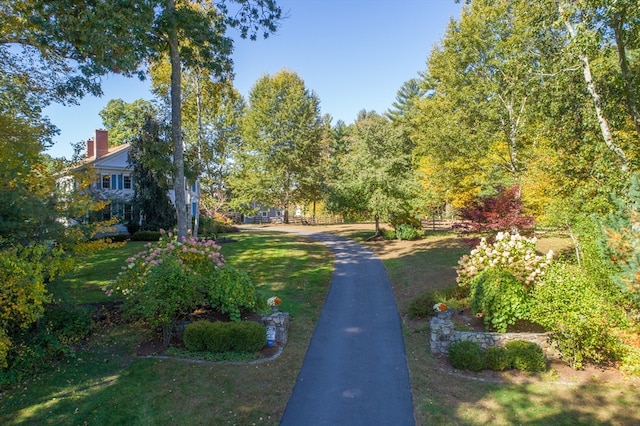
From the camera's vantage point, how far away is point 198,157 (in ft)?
72.1

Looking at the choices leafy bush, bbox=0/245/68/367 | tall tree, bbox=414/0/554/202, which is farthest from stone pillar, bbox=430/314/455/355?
tall tree, bbox=414/0/554/202

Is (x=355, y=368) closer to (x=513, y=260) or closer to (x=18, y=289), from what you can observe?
(x=513, y=260)

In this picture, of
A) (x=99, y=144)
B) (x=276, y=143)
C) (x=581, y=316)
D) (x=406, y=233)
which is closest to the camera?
(x=581, y=316)

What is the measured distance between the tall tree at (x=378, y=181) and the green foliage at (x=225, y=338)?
1673 centimetres

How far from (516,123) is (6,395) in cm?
2155

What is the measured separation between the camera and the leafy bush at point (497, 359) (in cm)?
779

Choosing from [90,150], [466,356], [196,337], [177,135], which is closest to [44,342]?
[196,337]

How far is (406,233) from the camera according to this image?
25.7 metres

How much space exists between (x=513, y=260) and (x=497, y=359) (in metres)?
3.55

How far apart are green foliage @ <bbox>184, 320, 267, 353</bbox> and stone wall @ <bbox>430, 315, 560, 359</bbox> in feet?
14.0

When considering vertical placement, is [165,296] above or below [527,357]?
above

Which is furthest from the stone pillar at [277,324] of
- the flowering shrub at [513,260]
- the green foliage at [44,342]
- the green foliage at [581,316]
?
the green foliage at [581,316]

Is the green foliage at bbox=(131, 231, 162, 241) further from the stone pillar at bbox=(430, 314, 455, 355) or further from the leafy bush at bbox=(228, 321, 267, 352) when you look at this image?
the stone pillar at bbox=(430, 314, 455, 355)

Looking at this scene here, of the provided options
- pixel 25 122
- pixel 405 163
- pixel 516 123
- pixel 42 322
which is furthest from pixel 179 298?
pixel 405 163
